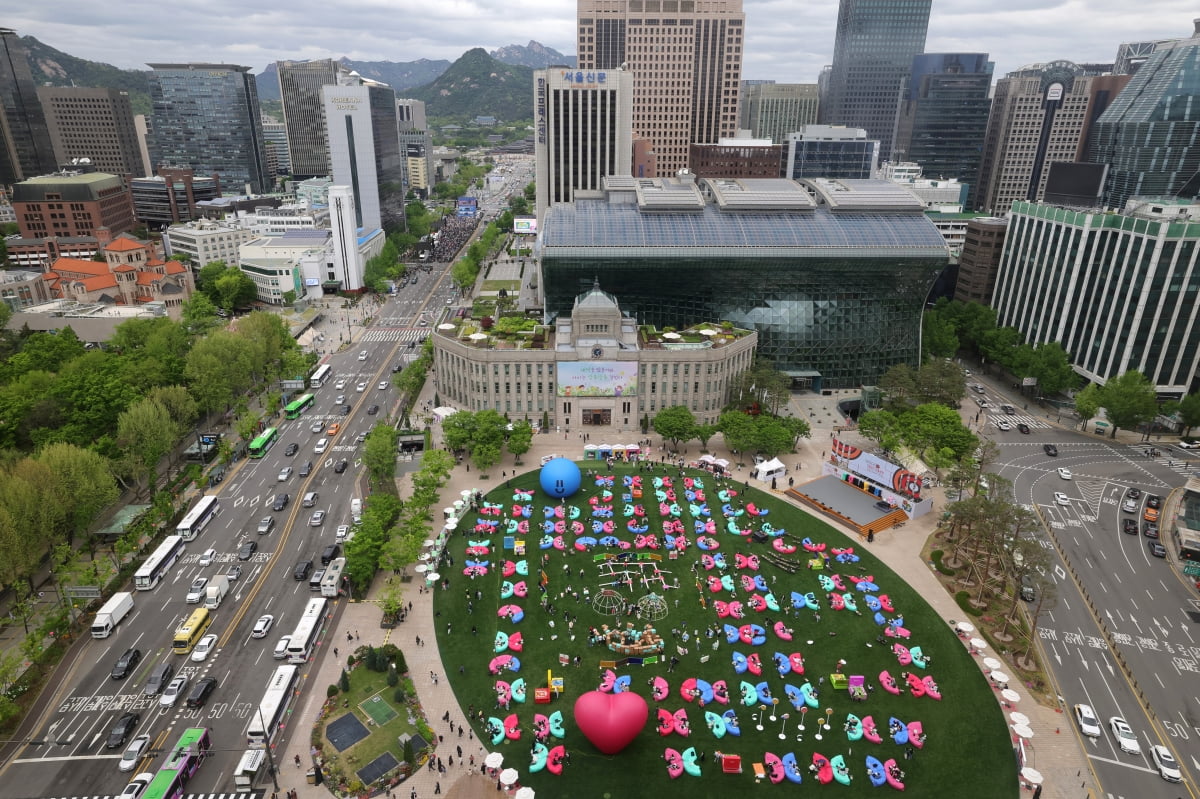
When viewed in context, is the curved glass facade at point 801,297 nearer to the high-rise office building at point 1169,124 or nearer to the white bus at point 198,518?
the white bus at point 198,518

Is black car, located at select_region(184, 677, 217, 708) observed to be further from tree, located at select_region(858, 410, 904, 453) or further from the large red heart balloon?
tree, located at select_region(858, 410, 904, 453)

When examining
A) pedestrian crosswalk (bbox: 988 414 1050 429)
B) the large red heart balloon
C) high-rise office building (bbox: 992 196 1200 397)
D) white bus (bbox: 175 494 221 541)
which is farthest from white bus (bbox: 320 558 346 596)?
high-rise office building (bbox: 992 196 1200 397)

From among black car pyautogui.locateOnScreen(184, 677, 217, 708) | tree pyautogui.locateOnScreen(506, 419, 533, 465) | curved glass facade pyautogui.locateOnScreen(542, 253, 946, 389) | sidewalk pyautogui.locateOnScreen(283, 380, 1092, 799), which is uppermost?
curved glass facade pyautogui.locateOnScreen(542, 253, 946, 389)

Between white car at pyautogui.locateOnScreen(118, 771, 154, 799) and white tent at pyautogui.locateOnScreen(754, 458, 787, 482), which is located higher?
white tent at pyautogui.locateOnScreen(754, 458, 787, 482)

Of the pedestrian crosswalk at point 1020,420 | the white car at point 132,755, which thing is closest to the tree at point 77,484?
the white car at point 132,755

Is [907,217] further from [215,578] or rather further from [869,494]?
[215,578]

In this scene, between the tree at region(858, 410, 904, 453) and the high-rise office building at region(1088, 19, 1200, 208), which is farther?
the high-rise office building at region(1088, 19, 1200, 208)

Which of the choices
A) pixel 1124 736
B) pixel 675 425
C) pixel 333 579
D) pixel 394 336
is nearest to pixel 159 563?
pixel 333 579
